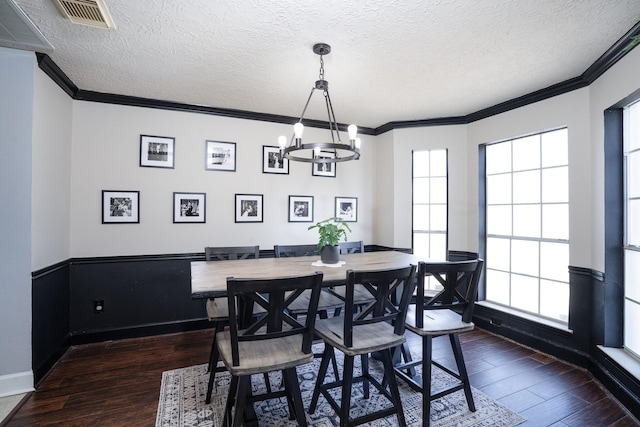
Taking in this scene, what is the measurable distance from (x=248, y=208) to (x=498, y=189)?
2998 mm

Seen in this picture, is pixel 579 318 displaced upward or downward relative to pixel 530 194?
downward

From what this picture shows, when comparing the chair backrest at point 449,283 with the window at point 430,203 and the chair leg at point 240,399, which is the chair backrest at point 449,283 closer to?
the chair leg at point 240,399

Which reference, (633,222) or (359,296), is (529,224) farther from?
(359,296)

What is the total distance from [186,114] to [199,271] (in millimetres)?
2135

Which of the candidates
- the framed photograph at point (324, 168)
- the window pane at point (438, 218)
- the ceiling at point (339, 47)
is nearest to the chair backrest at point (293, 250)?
the framed photograph at point (324, 168)

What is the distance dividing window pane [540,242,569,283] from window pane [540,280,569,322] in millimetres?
70

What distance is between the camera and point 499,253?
3664mm

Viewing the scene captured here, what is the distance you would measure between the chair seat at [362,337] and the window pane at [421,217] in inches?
94.0

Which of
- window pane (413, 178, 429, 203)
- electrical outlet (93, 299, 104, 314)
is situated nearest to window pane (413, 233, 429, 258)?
window pane (413, 178, 429, 203)

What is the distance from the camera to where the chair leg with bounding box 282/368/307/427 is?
1.67m

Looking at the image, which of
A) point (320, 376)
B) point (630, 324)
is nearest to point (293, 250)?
point (320, 376)

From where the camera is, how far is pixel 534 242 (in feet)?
10.8

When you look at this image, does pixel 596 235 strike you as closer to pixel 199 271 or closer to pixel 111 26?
pixel 199 271

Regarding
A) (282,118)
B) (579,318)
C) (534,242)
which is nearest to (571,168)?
(534,242)
